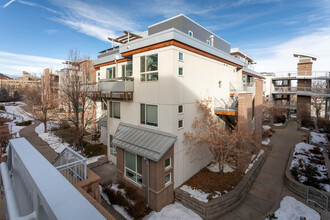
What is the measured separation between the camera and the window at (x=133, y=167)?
32.4ft

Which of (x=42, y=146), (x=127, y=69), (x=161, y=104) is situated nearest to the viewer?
(x=161, y=104)

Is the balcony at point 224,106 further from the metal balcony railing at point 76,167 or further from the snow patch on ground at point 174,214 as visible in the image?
the metal balcony railing at point 76,167

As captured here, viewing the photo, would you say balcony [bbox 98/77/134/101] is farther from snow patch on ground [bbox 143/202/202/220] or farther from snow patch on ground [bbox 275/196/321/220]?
snow patch on ground [bbox 275/196/321/220]

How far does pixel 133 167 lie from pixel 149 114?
341 centimetres

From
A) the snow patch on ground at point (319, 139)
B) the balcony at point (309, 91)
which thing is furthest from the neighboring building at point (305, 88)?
the snow patch on ground at point (319, 139)

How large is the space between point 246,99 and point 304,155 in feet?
27.8

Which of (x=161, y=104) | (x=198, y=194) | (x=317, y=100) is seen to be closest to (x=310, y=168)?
(x=198, y=194)

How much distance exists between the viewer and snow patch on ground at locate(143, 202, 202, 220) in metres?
8.24

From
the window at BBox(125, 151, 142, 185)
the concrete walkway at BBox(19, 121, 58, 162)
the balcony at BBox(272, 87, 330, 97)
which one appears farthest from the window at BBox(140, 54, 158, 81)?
the balcony at BBox(272, 87, 330, 97)

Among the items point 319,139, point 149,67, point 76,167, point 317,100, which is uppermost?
point 149,67

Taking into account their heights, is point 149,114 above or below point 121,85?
below

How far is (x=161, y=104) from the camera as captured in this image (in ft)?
31.7

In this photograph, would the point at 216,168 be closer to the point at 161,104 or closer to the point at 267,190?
the point at 267,190

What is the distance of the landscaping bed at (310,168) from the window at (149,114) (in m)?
10.1
